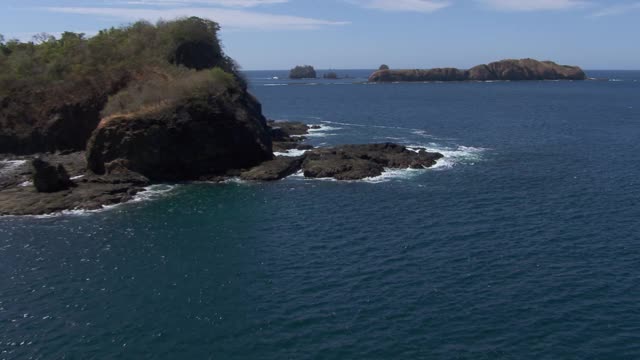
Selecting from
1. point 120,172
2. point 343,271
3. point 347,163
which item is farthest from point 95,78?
point 343,271

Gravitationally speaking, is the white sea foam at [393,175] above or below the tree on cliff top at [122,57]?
below

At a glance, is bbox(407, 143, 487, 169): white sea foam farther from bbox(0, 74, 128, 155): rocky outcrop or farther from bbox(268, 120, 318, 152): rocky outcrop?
bbox(0, 74, 128, 155): rocky outcrop

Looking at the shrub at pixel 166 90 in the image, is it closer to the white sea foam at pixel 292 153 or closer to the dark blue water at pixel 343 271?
the white sea foam at pixel 292 153

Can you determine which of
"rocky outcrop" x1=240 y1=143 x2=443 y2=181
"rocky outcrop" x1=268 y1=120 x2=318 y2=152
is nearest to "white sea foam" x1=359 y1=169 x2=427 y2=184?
"rocky outcrop" x1=240 y1=143 x2=443 y2=181

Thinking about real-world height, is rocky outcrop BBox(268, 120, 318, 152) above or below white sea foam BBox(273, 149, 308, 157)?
above

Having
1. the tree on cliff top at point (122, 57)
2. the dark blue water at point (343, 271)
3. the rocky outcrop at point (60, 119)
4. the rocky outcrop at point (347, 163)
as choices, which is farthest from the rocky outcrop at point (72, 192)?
the tree on cliff top at point (122, 57)

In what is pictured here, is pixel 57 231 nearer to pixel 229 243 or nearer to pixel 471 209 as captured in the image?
pixel 229 243

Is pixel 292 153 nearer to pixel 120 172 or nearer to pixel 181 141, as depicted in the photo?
pixel 181 141
